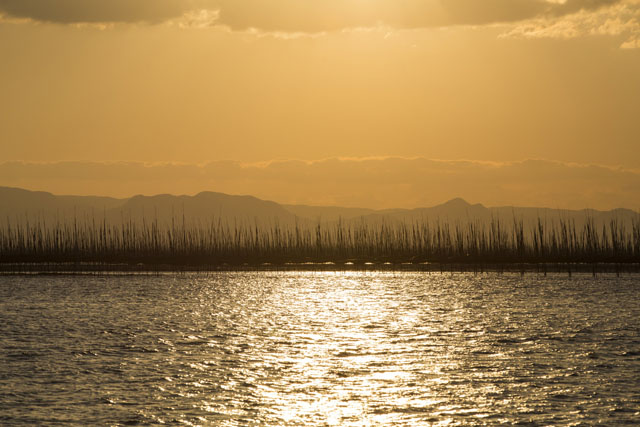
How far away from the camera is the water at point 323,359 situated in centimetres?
1592

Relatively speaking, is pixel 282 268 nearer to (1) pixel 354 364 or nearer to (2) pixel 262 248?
(2) pixel 262 248

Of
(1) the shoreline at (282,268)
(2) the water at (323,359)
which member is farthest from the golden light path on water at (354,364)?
(1) the shoreline at (282,268)

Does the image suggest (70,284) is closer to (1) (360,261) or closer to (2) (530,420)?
(1) (360,261)

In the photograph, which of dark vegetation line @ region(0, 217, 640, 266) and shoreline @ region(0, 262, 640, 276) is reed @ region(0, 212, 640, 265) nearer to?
dark vegetation line @ region(0, 217, 640, 266)

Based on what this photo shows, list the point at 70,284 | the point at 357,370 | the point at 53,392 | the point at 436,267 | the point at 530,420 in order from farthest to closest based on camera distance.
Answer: the point at 436,267 → the point at 70,284 → the point at 357,370 → the point at 53,392 → the point at 530,420

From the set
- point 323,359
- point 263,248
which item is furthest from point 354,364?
point 263,248

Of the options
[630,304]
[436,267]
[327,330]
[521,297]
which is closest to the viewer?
[327,330]

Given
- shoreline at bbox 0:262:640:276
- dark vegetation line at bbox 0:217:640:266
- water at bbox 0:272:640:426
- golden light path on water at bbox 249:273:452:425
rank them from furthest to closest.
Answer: dark vegetation line at bbox 0:217:640:266
shoreline at bbox 0:262:640:276
golden light path on water at bbox 249:273:452:425
water at bbox 0:272:640:426

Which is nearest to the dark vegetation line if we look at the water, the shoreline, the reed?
the reed

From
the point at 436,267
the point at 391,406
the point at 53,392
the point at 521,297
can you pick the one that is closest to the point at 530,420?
the point at 391,406

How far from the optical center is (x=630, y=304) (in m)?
37.8

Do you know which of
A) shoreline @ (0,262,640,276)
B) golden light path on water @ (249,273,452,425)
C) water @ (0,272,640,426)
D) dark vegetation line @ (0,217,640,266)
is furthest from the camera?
dark vegetation line @ (0,217,640,266)

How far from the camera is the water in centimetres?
1592

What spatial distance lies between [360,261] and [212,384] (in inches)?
2092
